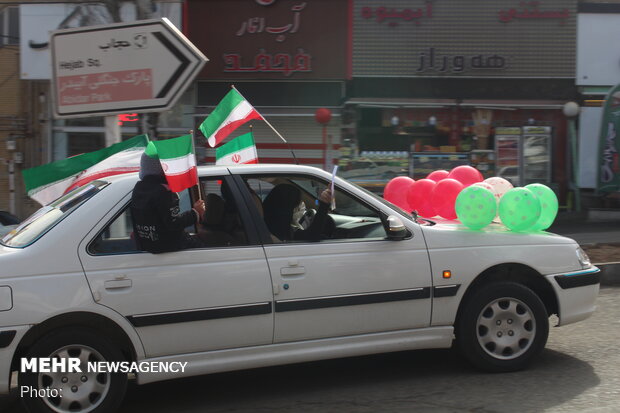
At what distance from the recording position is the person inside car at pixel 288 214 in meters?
4.73

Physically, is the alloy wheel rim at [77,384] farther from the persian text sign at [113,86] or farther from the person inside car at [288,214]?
the persian text sign at [113,86]

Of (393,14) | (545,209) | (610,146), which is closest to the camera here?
(545,209)

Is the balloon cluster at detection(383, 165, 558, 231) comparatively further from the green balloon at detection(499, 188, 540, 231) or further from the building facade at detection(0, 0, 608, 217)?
the building facade at detection(0, 0, 608, 217)

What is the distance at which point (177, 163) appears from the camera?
437 cm

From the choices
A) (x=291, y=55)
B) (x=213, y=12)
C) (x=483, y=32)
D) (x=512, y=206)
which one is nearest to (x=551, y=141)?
(x=483, y=32)

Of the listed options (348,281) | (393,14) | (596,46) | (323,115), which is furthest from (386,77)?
(348,281)

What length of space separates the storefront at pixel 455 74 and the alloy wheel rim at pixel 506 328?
381 inches

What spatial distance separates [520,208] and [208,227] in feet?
7.59

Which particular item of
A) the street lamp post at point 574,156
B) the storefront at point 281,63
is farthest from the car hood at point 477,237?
the street lamp post at point 574,156

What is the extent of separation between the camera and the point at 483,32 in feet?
47.2

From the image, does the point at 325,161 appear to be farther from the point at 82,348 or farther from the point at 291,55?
the point at 82,348

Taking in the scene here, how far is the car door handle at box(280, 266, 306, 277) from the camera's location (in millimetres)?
4465

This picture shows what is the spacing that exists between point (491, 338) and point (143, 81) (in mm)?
3813

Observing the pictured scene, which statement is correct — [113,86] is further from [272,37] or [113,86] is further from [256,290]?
[272,37]
